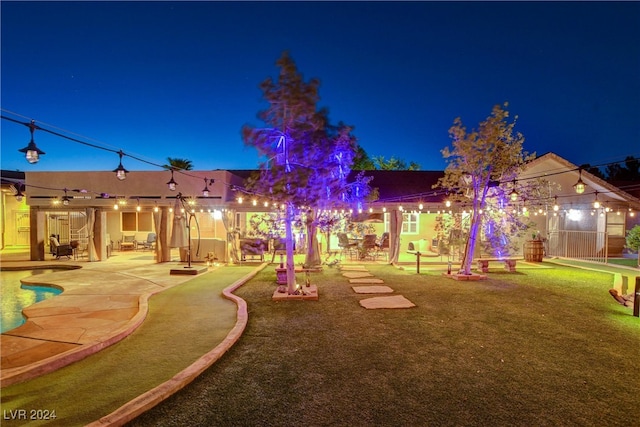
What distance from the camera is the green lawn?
3.80 m

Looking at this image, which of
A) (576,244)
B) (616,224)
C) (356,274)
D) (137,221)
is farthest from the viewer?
(137,221)

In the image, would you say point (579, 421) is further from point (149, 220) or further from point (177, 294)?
point (149, 220)

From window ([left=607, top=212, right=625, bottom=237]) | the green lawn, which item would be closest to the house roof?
window ([left=607, top=212, right=625, bottom=237])

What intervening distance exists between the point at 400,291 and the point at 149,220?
17341 mm

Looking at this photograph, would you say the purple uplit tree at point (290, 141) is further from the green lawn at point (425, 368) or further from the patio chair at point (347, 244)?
the patio chair at point (347, 244)

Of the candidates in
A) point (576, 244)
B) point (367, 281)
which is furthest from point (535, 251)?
point (367, 281)

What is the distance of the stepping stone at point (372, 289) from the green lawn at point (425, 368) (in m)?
1.32

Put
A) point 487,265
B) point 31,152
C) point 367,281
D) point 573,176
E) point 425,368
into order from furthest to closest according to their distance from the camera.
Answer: point 573,176 < point 487,265 < point 367,281 < point 31,152 < point 425,368

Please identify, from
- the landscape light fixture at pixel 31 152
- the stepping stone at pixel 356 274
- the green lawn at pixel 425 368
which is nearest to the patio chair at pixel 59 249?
the green lawn at pixel 425 368

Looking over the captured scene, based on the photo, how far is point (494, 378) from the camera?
15.3 ft

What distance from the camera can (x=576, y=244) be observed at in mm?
17422

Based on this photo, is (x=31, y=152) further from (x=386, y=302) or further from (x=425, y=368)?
(x=386, y=302)

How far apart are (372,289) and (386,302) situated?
156 cm

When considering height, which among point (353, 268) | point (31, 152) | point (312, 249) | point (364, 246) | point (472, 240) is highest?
point (31, 152)
